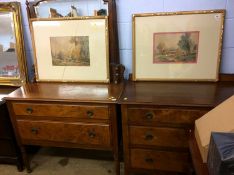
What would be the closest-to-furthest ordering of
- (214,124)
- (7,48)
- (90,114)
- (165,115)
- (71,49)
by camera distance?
(214,124) → (165,115) → (90,114) → (71,49) → (7,48)

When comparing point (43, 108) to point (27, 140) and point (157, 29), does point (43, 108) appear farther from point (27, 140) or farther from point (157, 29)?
point (157, 29)

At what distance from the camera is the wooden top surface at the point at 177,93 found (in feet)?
4.55

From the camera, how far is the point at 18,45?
6.16 feet

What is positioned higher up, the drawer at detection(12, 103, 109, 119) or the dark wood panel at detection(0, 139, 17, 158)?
the drawer at detection(12, 103, 109, 119)

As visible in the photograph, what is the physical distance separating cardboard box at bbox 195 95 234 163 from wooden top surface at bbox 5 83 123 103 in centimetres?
53

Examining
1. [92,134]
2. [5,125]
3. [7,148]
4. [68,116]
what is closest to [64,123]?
[68,116]

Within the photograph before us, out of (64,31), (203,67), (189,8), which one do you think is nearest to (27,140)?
(64,31)

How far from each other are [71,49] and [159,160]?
1.03 metres

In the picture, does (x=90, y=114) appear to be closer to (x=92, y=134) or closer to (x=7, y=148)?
(x=92, y=134)

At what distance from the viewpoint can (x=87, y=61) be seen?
1792mm

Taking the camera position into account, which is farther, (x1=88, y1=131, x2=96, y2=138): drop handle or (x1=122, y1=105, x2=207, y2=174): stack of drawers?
(x1=88, y1=131, x2=96, y2=138): drop handle

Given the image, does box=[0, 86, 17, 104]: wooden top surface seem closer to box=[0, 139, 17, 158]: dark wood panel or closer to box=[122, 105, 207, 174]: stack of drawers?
box=[0, 139, 17, 158]: dark wood panel

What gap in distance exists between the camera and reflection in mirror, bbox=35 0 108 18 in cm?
171

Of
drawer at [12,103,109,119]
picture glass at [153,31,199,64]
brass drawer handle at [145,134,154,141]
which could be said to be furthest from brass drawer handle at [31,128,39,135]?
picture glass at [153,31,199,64]
